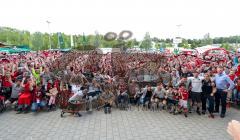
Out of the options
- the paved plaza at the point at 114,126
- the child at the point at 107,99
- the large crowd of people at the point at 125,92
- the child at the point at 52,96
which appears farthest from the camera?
the child at the point at 52,96

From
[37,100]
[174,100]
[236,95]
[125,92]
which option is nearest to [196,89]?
[174,100]

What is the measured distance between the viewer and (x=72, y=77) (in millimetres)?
12273

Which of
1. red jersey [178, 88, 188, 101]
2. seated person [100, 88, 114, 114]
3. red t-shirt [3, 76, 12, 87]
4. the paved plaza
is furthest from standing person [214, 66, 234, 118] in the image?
red t-shirt [3, 76, 12, 87]

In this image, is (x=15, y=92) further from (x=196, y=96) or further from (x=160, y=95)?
(x=196, y=96)

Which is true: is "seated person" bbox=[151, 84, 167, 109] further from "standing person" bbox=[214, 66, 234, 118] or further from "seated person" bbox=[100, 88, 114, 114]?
"standing person" bbox=[214, 66, 234, 118]

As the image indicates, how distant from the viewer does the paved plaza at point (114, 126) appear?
7758 millimetres

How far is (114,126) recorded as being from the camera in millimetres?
8703

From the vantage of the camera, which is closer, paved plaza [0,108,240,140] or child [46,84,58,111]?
paved plaza [0,108,240,140]

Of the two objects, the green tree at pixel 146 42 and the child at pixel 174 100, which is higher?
the green tree at pixel 146 42

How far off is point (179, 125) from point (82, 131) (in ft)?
9.68

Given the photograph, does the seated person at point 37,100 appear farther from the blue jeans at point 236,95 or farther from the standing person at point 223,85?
the blue jeans at point 236,95

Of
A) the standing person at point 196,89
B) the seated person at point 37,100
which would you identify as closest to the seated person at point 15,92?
the seated person at point 37,100

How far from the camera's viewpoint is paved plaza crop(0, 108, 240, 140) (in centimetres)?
776

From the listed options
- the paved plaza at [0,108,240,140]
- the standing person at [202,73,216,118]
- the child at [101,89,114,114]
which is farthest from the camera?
the child at [101,89,114,114]
